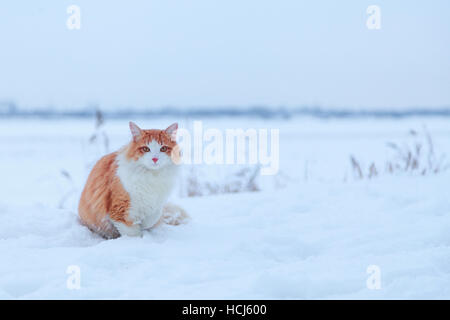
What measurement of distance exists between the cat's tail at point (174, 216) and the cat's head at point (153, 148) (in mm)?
571

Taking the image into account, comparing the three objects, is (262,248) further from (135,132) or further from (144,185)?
(135,132)

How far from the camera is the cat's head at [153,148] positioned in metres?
2.48

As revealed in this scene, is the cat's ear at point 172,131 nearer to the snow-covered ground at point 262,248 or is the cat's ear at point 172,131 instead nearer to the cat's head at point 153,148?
the cat's head at point 153,148

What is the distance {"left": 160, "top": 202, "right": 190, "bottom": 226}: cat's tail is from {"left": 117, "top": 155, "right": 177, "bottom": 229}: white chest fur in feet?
1.29

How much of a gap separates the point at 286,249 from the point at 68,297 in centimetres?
122

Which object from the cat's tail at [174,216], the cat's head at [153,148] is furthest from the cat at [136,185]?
the cat's tail at [174,216]

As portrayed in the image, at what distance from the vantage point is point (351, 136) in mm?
13188

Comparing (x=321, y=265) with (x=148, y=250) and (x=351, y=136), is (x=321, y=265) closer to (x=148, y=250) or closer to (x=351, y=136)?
(x=148, y=250)

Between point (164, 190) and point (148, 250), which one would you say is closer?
point (148, 250)

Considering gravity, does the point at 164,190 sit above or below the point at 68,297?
above

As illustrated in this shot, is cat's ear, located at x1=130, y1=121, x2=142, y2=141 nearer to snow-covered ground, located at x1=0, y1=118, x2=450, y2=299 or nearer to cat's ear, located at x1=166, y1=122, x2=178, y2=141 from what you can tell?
cat's ear, located at x1=166, y1=122, x2=178, y2=141

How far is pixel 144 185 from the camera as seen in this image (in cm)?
252

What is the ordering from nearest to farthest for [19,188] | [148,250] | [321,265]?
1. [321,265]
2. [148,250]
3. [19,188]
